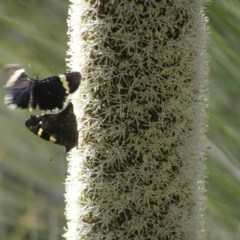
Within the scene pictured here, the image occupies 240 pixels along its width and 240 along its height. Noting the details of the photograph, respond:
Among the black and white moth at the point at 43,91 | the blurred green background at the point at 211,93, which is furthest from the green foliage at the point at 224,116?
the black and white moth at the point at 43,91


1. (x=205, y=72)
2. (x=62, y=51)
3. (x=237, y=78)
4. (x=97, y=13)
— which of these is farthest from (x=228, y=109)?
(x=97, y=13)

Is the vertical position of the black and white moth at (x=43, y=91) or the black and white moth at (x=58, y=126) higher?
the black and white moth at (x=43, y=91)

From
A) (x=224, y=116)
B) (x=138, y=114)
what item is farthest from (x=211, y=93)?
(x=138, y=114)

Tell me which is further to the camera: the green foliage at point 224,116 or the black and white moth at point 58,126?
the green foliage at point 224,116

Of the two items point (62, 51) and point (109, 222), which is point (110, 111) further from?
point (62, 51)

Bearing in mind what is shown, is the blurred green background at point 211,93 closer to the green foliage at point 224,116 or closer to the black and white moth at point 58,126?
the green foliage at point 224,116

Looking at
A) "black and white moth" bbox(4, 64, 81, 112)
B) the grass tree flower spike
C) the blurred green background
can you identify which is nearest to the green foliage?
the blurred green background
